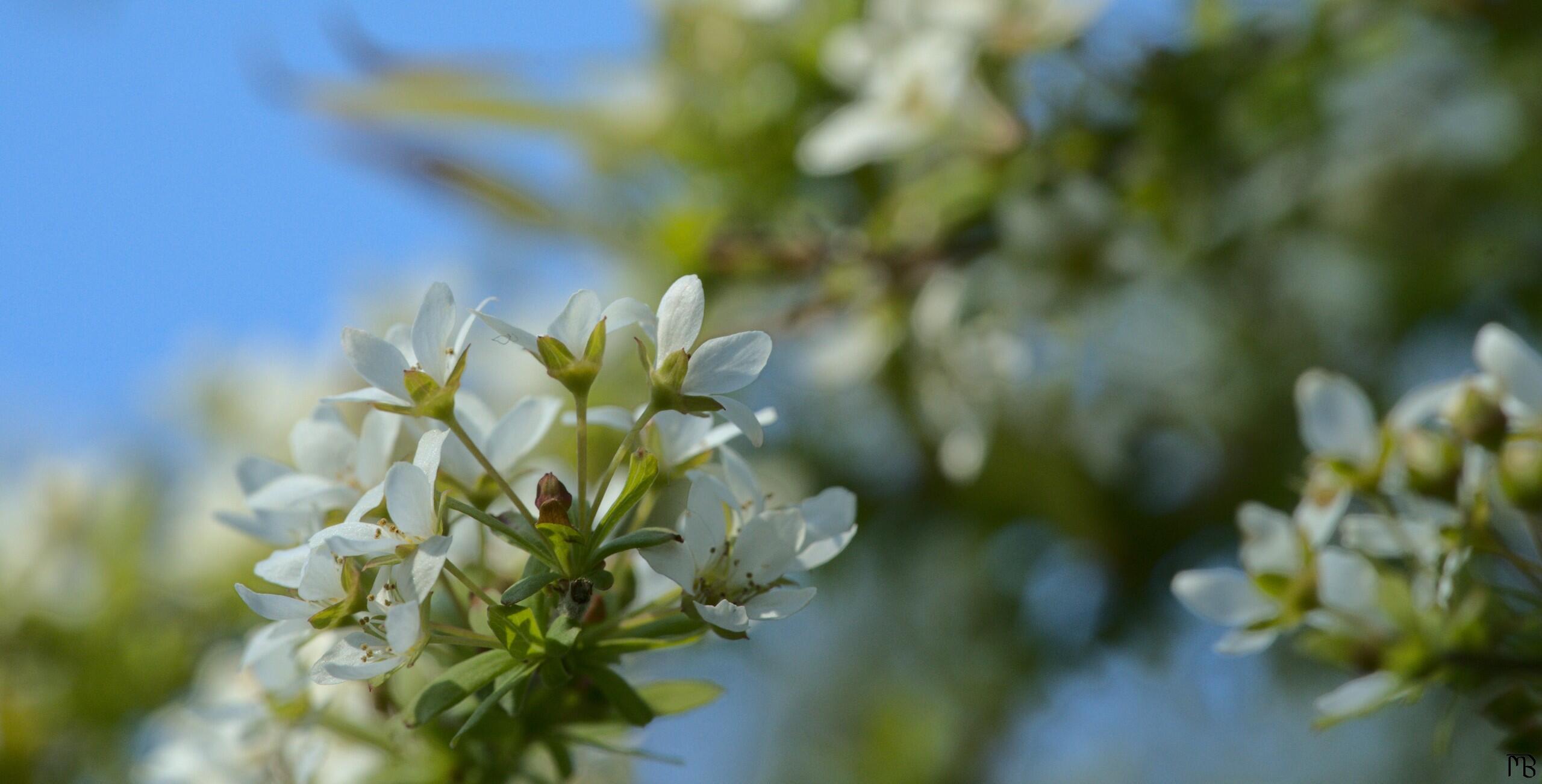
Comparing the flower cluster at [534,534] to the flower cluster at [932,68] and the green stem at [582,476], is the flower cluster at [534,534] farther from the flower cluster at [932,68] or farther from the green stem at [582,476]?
the flower cluster at [932,68]

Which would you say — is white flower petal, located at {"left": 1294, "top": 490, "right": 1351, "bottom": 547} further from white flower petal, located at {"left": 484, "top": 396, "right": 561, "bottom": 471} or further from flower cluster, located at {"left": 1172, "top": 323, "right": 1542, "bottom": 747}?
white flower petal, located at {"left": 484, "top": 396, "right": 561, "bottom": 471}

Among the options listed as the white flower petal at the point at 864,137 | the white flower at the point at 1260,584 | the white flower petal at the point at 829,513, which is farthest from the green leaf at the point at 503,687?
the white flower petal at the point at 864,137

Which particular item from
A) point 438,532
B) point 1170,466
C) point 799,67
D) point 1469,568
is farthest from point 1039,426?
point 438,532

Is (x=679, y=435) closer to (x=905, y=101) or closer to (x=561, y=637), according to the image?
(x=561, y=637)

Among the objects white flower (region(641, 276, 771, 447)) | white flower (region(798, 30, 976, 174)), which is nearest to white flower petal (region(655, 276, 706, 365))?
white flower (region(641, 276, 771, 447))

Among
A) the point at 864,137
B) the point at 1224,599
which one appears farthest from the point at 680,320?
the point at 864,137

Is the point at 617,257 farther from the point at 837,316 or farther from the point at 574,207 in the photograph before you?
the point at 837,316
